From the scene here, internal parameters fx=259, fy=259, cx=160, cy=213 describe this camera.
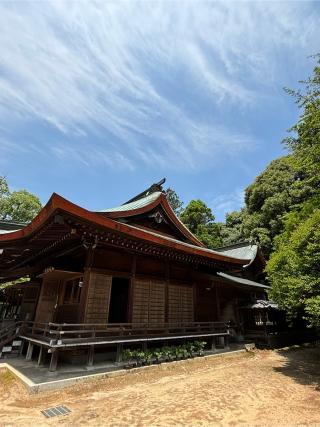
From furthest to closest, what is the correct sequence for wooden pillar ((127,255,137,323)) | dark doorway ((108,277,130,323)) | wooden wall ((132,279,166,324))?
dark doorway ((108,277,130,323)), wooden wall ((132,279,166,324)), wooden pillar ((127,255,137,323))

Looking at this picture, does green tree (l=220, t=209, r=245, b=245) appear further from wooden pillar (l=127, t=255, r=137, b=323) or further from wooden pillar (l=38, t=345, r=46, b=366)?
wooden pillar (l=38, t=345, r=46, b=366)

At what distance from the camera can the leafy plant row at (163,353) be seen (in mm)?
8547

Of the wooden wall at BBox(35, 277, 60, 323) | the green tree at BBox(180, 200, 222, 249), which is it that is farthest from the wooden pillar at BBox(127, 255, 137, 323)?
the green tree at BBox(180, 200, 222, 249)

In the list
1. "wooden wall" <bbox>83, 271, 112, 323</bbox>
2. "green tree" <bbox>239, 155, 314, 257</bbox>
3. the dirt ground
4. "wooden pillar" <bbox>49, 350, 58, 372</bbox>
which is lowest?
the dirt ground

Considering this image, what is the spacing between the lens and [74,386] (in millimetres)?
6652

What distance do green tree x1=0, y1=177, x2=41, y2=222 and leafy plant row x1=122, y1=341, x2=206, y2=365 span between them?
99.7 feet

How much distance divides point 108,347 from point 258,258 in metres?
17.2

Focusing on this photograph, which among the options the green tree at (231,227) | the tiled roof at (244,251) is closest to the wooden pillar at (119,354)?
the tiled roof at (244,251)

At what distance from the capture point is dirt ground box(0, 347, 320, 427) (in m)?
4.95

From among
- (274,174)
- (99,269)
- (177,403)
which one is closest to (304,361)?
(177,403)

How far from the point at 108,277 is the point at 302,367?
8.31 m

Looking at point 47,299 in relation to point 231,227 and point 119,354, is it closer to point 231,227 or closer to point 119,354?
point 119,354

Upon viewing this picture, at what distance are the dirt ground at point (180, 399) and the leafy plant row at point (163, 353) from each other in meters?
0.40

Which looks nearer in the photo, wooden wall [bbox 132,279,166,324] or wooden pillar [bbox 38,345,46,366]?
wooden pillar [bbox 38,345,46,366]
